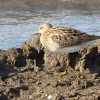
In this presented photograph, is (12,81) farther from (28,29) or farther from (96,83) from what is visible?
(28,29)

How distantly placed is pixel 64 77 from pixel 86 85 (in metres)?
0.44

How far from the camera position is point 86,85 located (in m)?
4.89

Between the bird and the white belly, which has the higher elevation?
the bird

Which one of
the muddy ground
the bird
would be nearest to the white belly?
the bird

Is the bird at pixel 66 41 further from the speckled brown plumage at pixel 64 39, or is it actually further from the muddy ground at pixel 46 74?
the muddy ground at pixel 46 74

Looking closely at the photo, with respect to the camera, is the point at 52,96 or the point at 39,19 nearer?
the point at 52,96

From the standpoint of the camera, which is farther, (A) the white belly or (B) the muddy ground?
(A) the white belly

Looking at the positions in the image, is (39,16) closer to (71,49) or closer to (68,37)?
(68,37)

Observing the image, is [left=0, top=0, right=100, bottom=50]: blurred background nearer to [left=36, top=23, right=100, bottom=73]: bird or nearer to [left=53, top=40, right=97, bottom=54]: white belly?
[left=36, top=23, right=100, bottom=73]: bird

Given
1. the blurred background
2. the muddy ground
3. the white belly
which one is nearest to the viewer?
the muddy ground

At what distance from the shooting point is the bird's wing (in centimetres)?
571

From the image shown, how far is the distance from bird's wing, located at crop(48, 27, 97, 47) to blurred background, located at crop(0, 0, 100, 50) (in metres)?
2.24

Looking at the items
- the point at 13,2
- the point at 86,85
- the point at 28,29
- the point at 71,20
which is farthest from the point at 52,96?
the point at 13,2

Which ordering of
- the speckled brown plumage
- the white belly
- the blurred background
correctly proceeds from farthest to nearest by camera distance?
1. the blurred background
2. the speckled brown plumage
3. the white belly
